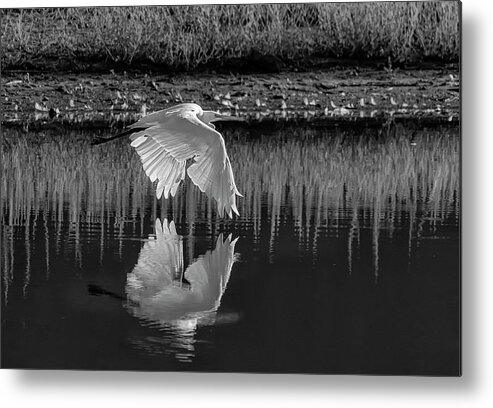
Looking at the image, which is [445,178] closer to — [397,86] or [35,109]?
[397,86]

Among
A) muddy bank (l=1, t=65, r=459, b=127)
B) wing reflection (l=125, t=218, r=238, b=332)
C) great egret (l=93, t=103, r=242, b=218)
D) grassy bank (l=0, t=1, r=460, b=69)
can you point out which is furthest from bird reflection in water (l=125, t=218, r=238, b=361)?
grassy bank (l=0, t=1, r=460, b=69)

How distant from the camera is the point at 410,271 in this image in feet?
6.88

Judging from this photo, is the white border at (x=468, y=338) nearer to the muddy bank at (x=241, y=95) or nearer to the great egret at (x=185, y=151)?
the muddy bank at (x=241, y=95)

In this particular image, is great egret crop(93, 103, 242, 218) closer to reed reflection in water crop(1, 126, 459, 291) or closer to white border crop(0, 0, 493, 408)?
reed reflection in water crop(1, 126, 459, 291)

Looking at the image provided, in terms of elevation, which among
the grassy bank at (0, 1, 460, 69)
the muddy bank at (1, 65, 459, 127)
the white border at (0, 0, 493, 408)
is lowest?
the white border at (0, 0, 493, 408)

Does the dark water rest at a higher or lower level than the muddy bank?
lower

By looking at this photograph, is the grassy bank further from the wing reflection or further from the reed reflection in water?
the wing reflection

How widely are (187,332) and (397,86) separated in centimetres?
76

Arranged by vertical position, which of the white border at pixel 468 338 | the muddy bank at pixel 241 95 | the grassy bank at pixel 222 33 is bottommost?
the white border at pixel 468 338

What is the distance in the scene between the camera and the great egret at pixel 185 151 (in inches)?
83.7

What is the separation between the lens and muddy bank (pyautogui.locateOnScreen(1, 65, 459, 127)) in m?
2.13

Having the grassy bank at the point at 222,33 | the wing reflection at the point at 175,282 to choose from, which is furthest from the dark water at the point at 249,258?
the grassy bank at the point at 222,33

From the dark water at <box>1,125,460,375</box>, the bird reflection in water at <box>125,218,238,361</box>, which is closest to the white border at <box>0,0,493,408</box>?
the dark water at <box>1,125,460,375</box>

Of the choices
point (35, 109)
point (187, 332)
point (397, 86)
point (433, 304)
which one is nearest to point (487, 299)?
point (433, 304)
